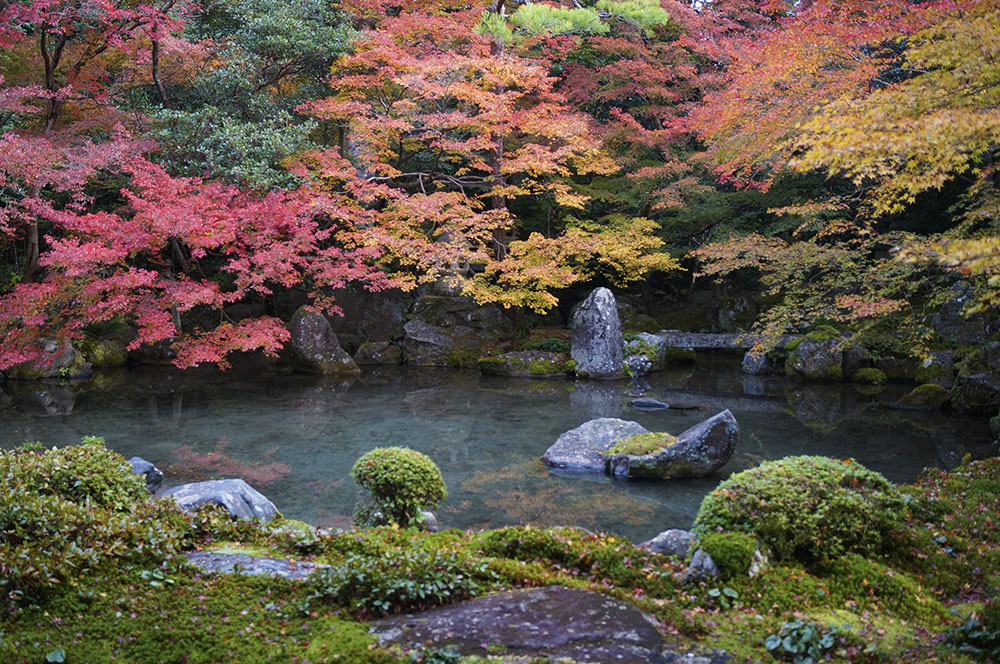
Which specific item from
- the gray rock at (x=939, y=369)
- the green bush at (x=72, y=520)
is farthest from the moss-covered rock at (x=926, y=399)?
the green bush at (x=72, y=520)

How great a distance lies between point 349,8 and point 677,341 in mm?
12004

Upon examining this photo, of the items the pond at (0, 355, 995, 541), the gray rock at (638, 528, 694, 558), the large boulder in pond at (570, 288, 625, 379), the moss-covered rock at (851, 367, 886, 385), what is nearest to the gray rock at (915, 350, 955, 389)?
the pond at (0, 355, 995, 541)

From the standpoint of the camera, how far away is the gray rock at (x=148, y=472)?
24.1 feet

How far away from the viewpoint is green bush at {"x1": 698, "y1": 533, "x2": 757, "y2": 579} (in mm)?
4254

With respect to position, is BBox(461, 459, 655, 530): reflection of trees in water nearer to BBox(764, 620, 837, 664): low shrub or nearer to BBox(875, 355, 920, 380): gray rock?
BBox(764, 620, 837, 664): low shrub

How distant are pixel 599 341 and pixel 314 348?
273 inches

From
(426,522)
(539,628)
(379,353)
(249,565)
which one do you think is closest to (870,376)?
(379,353)

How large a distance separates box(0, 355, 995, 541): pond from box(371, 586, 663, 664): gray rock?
309cm

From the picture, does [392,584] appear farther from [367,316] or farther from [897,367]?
[367,316]

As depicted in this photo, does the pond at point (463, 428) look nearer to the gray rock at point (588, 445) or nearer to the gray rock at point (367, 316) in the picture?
the gray rock at point (588, 445)

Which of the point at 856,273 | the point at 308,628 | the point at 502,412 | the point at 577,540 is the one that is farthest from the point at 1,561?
the point at 856,273

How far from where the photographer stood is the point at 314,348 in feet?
55.1

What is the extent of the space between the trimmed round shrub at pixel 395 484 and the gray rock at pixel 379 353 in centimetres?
1252

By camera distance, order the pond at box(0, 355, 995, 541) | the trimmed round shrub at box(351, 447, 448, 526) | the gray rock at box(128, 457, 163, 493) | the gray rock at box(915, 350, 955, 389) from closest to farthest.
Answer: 1. the trimmed round shrub at box(351, 447, 448, 526)
2. the gray rock at box(128, 457, 163, 493)
3. the pond at box(0, 355, 995, 541)
4. the gray rock at box(915, 350, 955, 389)
